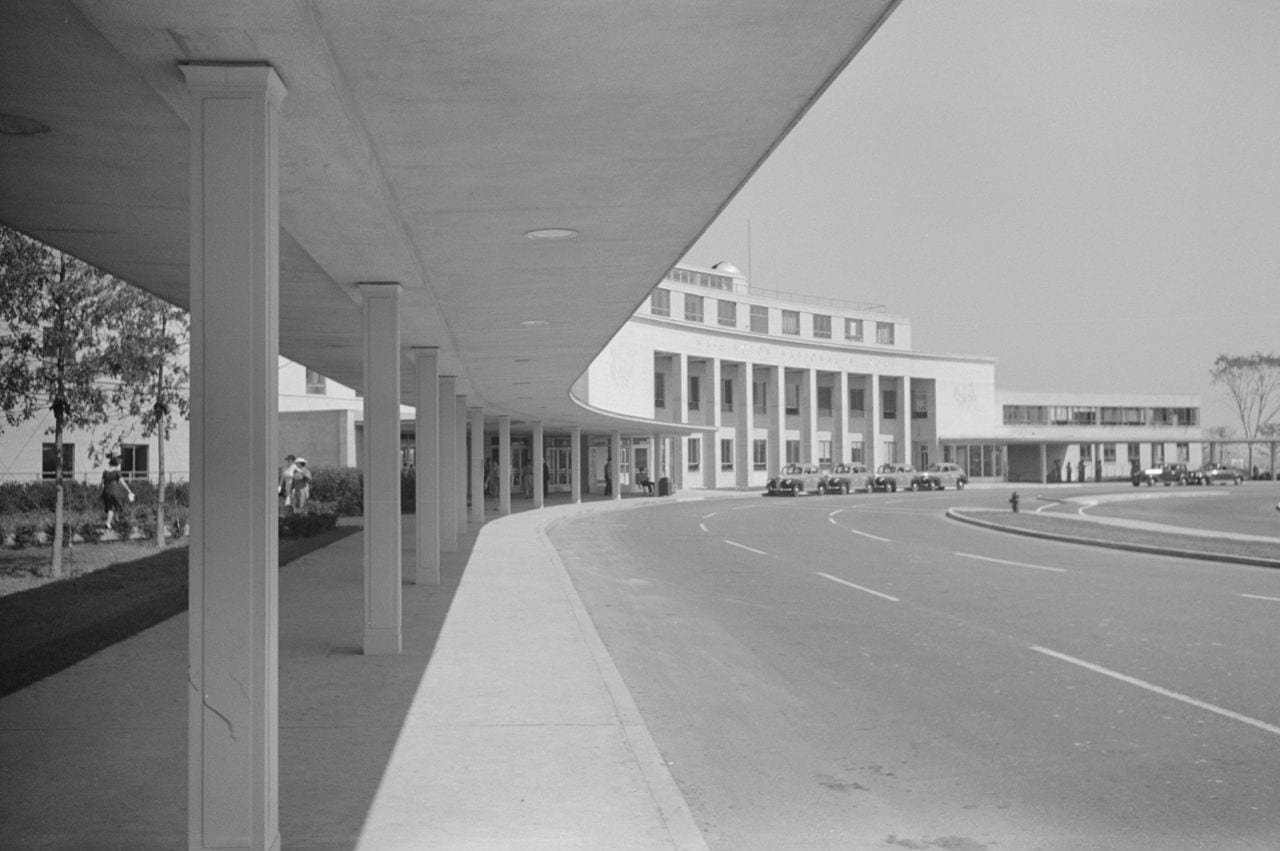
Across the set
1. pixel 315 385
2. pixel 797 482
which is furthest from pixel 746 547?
pixel 797 482

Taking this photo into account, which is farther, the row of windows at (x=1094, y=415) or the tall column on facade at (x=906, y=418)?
the row of windows at (x=1094, y=415)

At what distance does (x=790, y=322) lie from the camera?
291 feet

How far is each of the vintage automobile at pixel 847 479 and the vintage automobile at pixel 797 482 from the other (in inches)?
36.7

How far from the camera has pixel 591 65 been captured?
552 centimetres

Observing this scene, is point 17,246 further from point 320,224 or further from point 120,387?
point 320,224

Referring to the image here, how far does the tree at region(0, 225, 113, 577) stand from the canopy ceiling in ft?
22.4

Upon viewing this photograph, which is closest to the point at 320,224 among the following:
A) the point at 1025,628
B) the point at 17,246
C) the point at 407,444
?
the point at 1025,628

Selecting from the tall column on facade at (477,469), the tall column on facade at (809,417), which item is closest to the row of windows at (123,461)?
the tall column on facade at (477,469)

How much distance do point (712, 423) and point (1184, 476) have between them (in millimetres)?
36348

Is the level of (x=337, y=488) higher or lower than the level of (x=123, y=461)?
lower

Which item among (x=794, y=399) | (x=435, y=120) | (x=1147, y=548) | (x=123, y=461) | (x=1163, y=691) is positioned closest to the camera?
(x=435, y=120)

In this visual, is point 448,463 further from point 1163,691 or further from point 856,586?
point 1163,691

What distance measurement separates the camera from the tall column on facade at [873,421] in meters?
88.2

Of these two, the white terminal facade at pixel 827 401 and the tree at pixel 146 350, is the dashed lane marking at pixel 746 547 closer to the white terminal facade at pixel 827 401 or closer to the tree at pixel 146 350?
the tree at pixel 146 350
